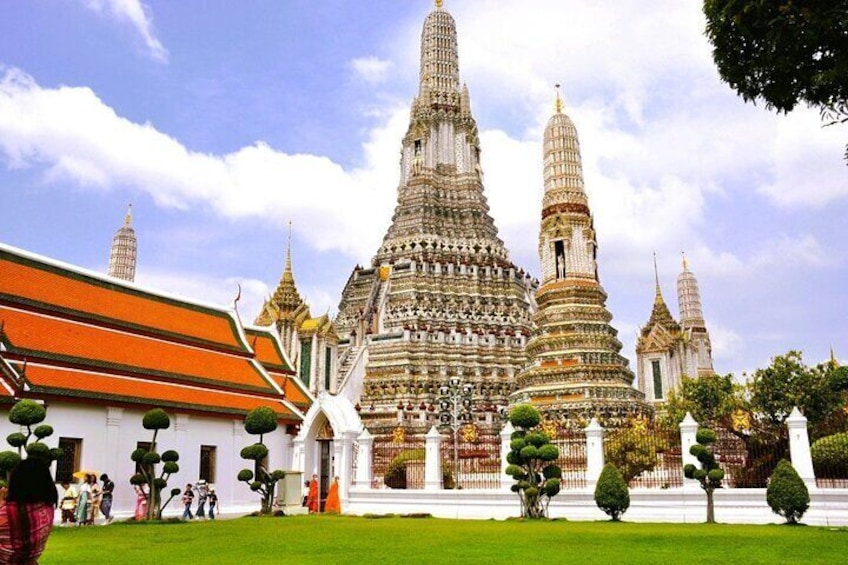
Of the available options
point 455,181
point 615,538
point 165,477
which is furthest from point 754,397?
point 455,181

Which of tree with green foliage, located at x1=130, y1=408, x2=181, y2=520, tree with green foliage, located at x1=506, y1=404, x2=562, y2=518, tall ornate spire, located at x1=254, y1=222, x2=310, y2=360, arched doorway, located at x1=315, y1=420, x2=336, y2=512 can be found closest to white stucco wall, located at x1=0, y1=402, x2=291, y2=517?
arched doorway, located at x1=315, y1=420, x2=336, y2=512

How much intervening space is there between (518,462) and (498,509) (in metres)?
1.93

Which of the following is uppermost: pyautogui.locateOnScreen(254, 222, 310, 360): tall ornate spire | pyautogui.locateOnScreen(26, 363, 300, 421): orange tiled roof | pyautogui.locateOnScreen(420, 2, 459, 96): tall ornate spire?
pyautogui.locateOnScreen(420, 2, 459, 96): tall ornate spire

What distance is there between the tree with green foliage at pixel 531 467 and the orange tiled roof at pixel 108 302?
10.8 m

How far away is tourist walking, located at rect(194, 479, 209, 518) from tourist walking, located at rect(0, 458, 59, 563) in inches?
596

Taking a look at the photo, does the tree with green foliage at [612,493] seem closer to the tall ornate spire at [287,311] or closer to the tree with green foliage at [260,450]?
the tree with green foliage at [260,450]

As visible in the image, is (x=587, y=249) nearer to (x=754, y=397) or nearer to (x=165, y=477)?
(x=754, y=397)

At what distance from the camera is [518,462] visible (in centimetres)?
1831

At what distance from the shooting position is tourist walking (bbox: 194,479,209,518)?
1953 cm

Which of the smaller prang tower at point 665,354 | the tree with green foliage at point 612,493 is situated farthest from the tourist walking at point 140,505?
the smaller prang tower at point 665,354

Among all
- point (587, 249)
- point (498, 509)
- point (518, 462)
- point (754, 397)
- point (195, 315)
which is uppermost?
point (587, 249)

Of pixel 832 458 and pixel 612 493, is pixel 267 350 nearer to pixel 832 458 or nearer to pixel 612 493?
pixel 612 493

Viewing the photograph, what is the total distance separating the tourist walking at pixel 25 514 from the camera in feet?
16.5

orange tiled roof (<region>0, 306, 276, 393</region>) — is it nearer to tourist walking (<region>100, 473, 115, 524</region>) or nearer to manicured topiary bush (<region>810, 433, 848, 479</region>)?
tourist walking (<region>100, 473, 115, 524</region>)
